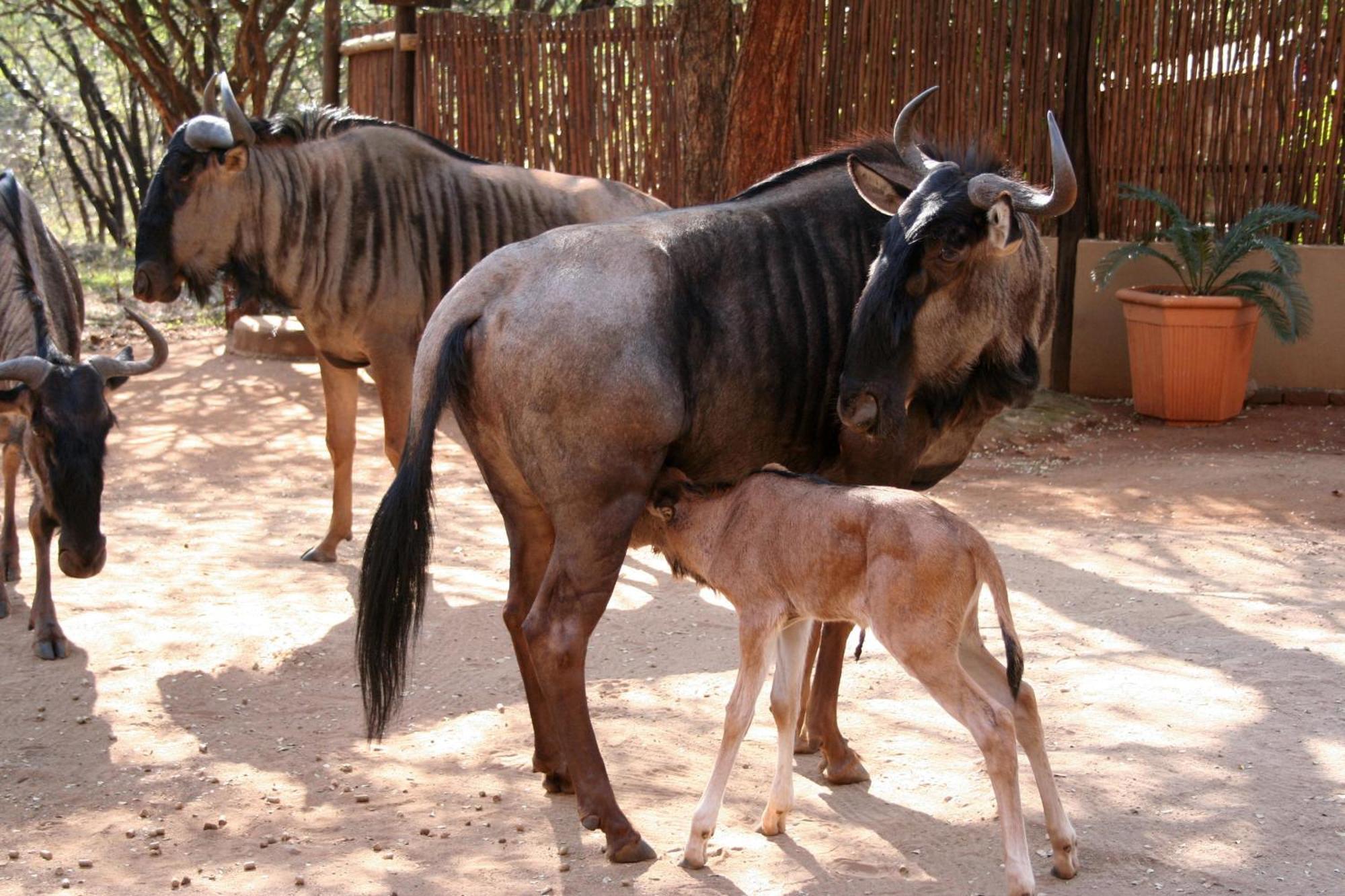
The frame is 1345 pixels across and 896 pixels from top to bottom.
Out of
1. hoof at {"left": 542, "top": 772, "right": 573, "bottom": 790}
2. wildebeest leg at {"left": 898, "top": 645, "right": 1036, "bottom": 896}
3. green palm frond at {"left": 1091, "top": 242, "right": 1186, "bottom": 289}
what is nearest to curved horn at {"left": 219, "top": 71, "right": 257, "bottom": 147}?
hoof at {"left": 542, "top": 772, "right": 573, "bottom": 790}

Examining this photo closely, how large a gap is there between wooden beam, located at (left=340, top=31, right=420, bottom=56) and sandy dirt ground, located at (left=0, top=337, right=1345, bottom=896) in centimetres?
606

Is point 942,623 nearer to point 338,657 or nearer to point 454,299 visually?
point 454,299

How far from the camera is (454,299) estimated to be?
4.23 meters

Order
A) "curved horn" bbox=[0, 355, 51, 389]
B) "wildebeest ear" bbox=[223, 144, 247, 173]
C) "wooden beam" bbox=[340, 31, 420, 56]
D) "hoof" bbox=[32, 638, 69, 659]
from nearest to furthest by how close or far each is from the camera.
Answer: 1. "curved horn" bbox=[0, 355, 51, 389]
2. "hoof" bbox=[32, 638, 69, 659]
3. "wildebeest ear" bbox=[223, 144, 247, 173]
4. "wooden beam" bbox=[340, 31, 420, 56]

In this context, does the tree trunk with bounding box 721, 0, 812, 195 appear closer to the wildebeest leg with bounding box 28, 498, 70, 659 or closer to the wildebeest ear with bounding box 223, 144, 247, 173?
the wildebeest ear with bounding box 223, 144, 247, 173

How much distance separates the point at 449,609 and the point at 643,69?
6.79 metres

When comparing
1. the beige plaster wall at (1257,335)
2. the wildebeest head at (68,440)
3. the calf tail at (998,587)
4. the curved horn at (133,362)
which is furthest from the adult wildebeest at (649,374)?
the beige plaster wall at (1257,335)

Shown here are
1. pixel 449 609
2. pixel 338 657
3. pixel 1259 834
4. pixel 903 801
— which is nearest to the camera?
pixel 1259 834

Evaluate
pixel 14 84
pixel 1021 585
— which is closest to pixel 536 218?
pixel 1021 585

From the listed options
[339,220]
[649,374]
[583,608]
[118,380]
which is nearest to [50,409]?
[118,380]

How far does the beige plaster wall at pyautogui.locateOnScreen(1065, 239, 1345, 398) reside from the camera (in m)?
10.7

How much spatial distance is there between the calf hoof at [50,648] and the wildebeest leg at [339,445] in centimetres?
169

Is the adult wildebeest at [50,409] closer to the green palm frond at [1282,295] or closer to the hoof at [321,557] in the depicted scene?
the hoof at [321,557]

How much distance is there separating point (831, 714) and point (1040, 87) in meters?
8.15
